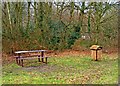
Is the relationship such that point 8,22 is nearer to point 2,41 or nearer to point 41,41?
point 2,41

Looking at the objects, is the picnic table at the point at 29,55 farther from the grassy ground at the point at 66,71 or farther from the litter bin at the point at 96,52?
the litter bin at the point at 96,52

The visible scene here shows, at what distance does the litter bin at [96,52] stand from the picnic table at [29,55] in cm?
86

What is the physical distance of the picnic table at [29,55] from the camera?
156 inches

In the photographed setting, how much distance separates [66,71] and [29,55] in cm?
92

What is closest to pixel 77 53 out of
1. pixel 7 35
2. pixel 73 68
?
pixel 73 68

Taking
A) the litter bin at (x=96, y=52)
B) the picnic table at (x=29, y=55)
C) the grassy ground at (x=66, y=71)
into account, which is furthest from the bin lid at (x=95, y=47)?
the picnic table at (x=29, y=55)

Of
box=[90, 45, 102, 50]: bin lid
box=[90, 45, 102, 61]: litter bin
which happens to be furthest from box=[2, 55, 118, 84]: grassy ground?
box=[90, 45, 102, 50]: bin lid

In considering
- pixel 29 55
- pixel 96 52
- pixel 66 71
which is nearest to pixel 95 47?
pixel 96 52

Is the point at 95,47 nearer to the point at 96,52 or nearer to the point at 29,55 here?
the point at 96,52

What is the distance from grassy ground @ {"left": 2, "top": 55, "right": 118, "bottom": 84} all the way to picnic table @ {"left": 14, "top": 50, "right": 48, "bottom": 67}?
9 cm

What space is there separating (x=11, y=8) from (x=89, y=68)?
181cm

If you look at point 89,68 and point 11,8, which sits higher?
point 11,8

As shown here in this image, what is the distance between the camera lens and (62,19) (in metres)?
4.56

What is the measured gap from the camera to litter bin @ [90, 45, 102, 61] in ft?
13.7
